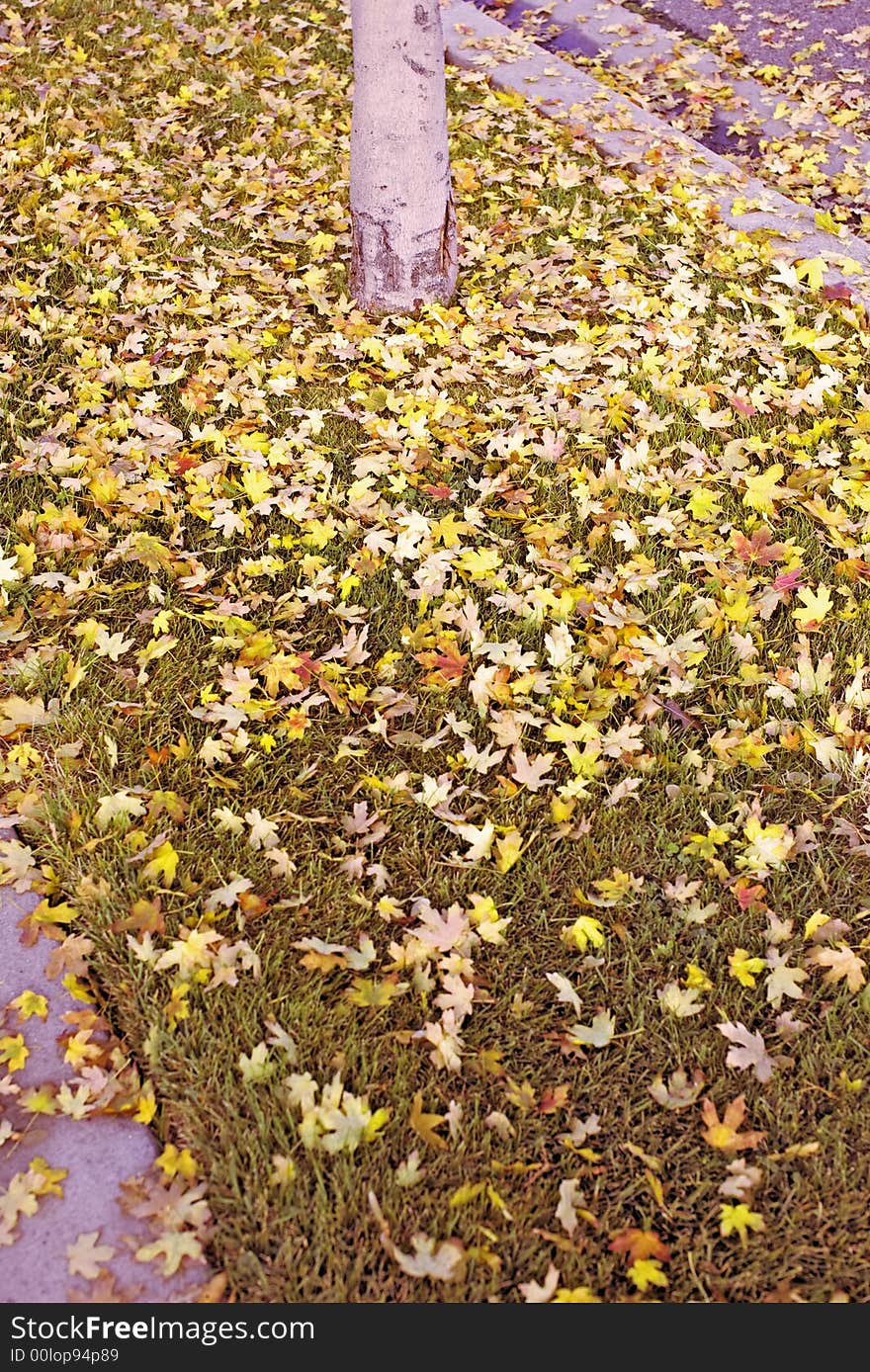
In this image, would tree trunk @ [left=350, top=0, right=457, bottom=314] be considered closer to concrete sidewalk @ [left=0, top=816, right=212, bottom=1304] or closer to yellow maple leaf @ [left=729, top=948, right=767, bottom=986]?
yellow maple leaf @ [left=729, top=948, right=767, bottom=986]

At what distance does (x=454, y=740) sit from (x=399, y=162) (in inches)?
113

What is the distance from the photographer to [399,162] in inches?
182

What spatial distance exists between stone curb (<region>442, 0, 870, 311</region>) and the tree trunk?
1.89 metres

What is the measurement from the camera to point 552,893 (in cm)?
283

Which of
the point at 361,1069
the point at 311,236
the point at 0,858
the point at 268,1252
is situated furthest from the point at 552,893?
the point at 311,236

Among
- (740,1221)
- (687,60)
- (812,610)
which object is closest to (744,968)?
(740,1221)

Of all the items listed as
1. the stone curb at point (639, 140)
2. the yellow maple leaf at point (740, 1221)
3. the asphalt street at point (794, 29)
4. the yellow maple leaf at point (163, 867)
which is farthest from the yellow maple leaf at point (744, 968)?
the asphalt street at point (794, 29)

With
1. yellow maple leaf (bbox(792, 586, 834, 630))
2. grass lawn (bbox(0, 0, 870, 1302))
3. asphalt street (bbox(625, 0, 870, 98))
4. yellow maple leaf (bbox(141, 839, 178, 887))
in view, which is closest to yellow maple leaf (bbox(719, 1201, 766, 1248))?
grass lawn (bbox(0, 0, 870, 1302))

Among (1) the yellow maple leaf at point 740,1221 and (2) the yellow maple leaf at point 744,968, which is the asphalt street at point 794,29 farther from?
(1) the yellow maple leaf at point 740,1221

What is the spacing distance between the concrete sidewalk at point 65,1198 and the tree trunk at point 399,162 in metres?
3.70

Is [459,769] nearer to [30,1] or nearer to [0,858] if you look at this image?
[0,858]

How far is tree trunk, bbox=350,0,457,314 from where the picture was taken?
4453 mm

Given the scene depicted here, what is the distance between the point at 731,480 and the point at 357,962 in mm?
2524

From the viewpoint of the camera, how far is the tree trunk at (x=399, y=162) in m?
4.45
